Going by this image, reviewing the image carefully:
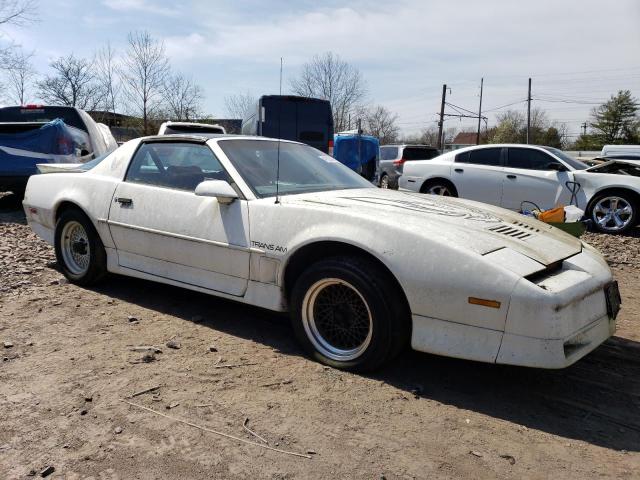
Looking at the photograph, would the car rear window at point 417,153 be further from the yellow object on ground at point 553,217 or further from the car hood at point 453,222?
the car hood at point 453,222

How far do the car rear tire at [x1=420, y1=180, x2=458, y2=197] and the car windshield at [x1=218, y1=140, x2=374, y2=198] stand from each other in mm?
5894

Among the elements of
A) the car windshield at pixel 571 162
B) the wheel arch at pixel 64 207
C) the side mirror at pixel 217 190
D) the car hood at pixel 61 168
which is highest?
the car windshield at pixel 571 162

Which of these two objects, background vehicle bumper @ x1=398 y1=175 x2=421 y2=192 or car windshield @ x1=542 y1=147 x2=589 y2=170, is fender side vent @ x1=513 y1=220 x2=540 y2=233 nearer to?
car windshield @ x1=542 y1=147 x2=589 y2=170

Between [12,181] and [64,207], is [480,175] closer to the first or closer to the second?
[64,207]

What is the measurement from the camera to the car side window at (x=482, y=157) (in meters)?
9.56

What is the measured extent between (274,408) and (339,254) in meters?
0.95

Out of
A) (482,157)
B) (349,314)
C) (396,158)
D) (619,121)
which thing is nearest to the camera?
(349,314)

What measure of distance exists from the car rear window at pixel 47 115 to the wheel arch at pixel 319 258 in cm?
716

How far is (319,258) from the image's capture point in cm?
323

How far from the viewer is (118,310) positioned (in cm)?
415

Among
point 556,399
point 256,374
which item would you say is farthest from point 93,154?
point 556,399

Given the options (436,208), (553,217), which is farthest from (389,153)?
(436,208)

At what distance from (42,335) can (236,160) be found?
1.80 m

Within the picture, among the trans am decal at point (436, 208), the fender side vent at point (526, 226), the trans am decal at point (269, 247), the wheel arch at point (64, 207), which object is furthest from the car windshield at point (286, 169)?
the wheel arch at point (64, 207)
